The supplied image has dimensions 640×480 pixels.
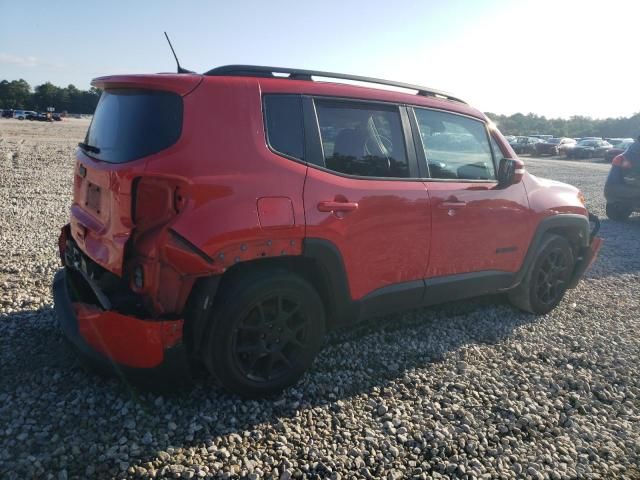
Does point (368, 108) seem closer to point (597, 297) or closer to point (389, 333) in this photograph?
point (389, 333)

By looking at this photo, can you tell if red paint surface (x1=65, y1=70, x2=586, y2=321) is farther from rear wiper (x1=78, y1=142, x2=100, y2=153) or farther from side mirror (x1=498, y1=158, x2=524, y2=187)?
side mirror (x1=498, y1=158, x2=524, y2=187)

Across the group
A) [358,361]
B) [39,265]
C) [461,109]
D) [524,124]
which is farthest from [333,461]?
[524,124]

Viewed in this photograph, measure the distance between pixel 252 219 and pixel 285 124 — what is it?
2.17 feet

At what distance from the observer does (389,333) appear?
159 inches

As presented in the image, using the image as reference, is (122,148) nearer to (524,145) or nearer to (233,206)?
(233,206)

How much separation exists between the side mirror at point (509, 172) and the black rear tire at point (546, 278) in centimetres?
85

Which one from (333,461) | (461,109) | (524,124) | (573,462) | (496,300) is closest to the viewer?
(333,461)

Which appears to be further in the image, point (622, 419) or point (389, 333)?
point (389, 333)

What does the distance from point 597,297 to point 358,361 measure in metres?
3.35

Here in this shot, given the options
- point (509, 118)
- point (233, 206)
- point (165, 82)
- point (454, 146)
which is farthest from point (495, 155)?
point (509, 118)

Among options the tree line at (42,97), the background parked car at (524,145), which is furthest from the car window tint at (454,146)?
the tree line at (42,97)

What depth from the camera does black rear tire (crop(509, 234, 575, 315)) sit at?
459 centimetres

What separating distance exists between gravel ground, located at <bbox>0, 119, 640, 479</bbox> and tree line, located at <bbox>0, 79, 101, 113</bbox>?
103307mm

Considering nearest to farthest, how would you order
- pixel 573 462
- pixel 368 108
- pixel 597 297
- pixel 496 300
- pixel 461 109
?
pixel 573 462
pixel 368 108
pixel 461 109
pixel 496 300
pixel 597 297
